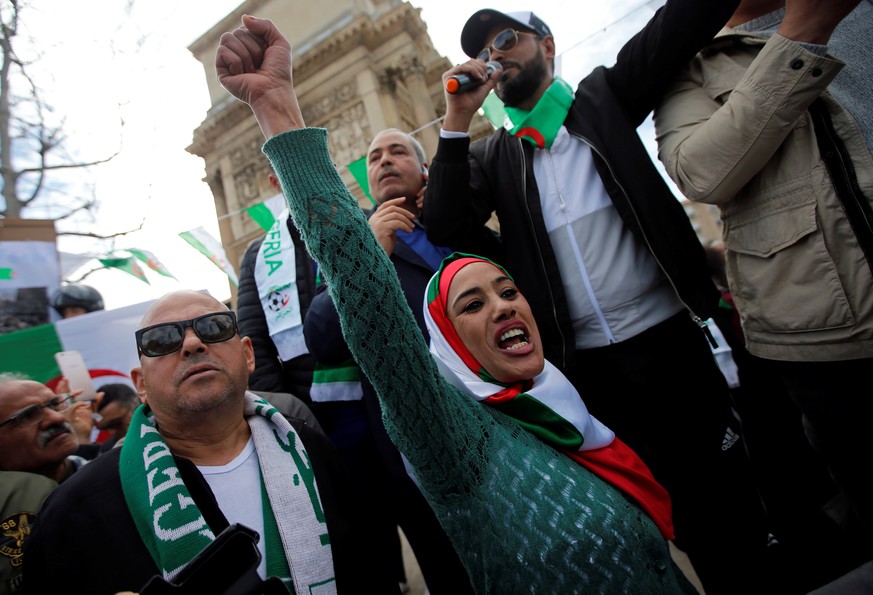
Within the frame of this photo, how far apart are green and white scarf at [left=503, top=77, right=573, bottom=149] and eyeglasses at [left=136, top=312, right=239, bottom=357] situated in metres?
1.58

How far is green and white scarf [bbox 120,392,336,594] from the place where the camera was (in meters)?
1.22

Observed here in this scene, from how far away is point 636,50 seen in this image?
192 centimetres

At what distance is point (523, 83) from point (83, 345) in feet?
12.8

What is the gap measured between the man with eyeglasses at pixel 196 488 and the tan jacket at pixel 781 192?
1699 mm

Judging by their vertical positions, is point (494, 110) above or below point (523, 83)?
above

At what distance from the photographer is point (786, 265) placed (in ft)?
5.18

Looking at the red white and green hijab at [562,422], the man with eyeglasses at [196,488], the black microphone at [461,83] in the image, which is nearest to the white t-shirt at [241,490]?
the man with eyeglasses at [196,488]

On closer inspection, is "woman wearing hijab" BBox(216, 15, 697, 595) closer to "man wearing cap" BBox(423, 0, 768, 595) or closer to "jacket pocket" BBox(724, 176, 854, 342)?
"man wearing cap" BBox(423, 0, 768, 595)

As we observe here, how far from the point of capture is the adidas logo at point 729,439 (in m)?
1.88

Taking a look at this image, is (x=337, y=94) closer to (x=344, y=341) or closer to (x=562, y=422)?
(x=344, y=341)

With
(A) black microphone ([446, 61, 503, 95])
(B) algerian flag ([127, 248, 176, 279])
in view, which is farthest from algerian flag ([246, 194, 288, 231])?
(A) black microphone ([446, 61, 503, 95])

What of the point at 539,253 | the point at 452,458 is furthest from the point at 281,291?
→ the point at 452,458

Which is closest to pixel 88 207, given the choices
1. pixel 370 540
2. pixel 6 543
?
pixel 6 543

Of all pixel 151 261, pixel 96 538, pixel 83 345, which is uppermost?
pixel 151 261
